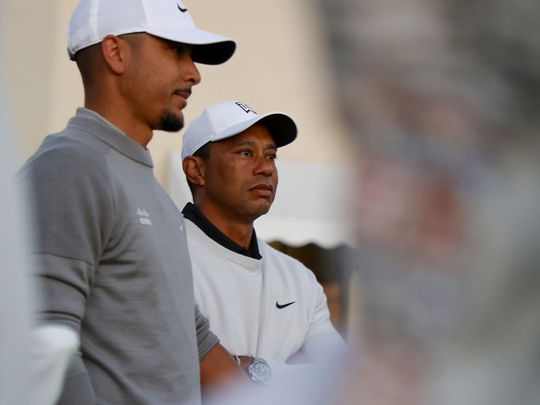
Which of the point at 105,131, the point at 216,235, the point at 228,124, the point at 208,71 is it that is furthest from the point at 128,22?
the point at 208,71

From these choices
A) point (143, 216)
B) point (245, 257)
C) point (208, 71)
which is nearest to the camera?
point (143, 216)

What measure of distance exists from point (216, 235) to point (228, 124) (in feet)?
1.58

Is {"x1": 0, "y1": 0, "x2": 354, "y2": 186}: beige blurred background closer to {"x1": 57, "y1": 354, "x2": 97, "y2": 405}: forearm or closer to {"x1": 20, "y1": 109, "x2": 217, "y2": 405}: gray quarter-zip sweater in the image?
{"x1": 20, "y1": 109, "x2": 217, "y2": 405}: gray quarter-zip sweater

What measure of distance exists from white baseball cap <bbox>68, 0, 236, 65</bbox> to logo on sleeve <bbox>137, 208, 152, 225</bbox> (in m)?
0.52

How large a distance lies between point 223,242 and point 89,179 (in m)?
1.18

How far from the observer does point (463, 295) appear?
1084 millimetres

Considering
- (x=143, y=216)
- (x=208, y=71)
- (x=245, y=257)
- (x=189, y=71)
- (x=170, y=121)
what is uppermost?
(x=189, y=71)

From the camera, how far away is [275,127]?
4180 mm

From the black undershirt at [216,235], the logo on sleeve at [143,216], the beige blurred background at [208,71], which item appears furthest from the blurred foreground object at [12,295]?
the beige blurred background at [208,71]

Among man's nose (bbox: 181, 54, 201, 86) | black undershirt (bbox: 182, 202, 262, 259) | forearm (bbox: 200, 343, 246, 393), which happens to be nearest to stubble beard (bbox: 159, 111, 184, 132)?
man's nose (bbox: 181, 54, 201, 86)

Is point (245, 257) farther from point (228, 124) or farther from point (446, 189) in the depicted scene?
point (446, 189)

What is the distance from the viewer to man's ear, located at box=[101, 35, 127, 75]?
9.89 ft

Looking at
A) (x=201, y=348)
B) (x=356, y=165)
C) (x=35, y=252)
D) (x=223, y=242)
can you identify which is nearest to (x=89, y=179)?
(x=35, y=252)

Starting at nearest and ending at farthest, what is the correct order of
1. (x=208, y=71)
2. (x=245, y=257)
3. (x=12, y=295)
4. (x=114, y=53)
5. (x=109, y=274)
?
(x=12, y=295)
(x=109, y=274)
(x=114, y=53)
(x=245, y=257)
(x=208, y=71)
